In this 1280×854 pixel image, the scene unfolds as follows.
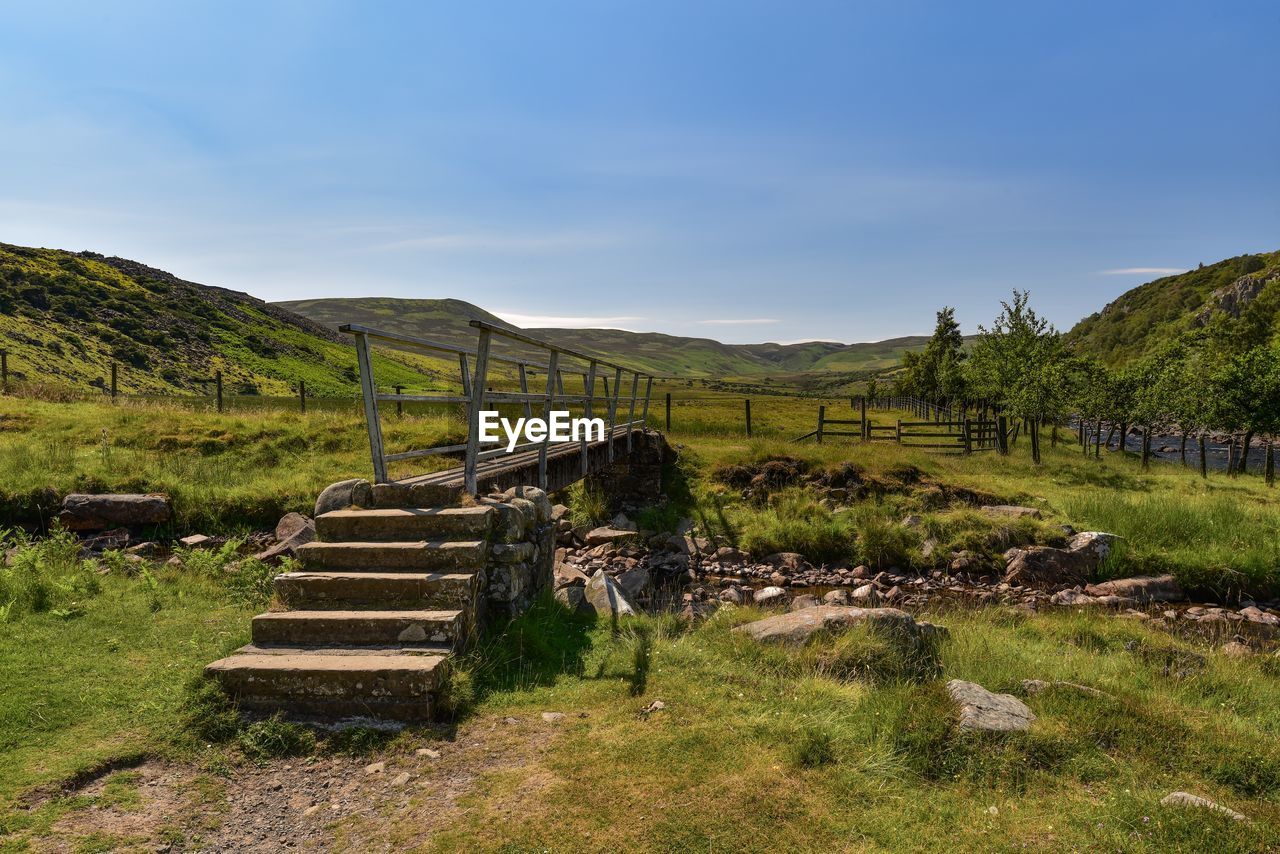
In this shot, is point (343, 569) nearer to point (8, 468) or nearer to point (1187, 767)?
point (1187, 767)

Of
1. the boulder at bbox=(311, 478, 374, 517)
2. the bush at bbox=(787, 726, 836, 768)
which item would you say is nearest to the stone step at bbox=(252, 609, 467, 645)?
the boulder at bbox=(311, 478, 374, 517)

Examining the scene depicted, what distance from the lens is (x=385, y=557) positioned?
576cm

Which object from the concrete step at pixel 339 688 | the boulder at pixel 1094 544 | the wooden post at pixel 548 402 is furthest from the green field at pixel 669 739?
the boulder at pixel 1094 544

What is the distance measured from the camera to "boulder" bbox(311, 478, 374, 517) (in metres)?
6.53

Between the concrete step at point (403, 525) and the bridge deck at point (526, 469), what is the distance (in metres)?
0.48

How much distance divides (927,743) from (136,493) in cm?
1485

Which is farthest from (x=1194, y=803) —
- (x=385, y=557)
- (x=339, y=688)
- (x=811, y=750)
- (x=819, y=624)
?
(x=385, y=557)

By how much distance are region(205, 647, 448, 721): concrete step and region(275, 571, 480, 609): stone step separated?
82cm

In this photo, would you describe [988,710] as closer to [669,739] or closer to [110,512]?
[669,739]

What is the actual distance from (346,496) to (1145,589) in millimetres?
14018

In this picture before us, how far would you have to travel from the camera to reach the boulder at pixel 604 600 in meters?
7.66

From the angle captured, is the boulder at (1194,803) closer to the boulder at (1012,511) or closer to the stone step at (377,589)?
the stone step at (377,589)

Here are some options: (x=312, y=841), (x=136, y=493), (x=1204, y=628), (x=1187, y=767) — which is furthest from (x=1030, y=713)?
(x=136, y=493)

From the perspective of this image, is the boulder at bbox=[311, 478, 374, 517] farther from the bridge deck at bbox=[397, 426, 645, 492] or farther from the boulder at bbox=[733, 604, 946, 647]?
the boulder at bbox=[733, 604, 946, 647]
